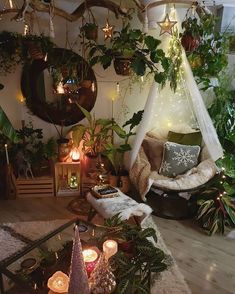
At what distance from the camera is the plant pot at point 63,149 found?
331 cm

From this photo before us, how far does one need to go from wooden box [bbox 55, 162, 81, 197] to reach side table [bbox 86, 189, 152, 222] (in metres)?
0.84

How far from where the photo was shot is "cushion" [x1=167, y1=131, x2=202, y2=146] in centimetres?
321

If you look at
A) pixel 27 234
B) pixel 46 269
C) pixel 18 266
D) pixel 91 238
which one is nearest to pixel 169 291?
pixel 91 238

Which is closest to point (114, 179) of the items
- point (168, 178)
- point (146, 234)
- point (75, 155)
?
point (75, 155)

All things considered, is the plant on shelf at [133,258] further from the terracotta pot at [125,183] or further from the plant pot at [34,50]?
the plant pot at [34,50]

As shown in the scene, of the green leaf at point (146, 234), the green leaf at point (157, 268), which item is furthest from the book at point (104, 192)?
the green leaf at point (157, 268)

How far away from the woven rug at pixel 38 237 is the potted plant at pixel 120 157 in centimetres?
59

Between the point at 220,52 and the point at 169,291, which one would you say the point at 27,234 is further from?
the point at 220,52

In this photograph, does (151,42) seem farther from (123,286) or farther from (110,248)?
(123,286)

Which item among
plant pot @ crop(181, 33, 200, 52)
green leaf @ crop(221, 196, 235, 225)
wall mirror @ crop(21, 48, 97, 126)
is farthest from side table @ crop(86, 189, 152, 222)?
plant pot @ crop(181, 33, 200, 52)

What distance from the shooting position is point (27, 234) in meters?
2.60

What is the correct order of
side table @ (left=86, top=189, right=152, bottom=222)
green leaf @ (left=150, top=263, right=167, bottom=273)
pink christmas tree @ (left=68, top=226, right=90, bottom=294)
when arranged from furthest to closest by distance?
1. side table @ (left=86, top=189, right=152, bottom=222)
2. green leaf @ (left=150, top=263, right=167, bottom=273)
3. pink christmas tree @ (left=68, top=226, right=90, bottom=294)

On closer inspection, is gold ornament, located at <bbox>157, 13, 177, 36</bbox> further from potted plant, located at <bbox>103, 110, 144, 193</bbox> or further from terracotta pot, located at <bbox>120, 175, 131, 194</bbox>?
terracotta pot, located at <bbox>120, 175, 131, 194</bbox>

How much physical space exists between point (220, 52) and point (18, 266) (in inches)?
117
